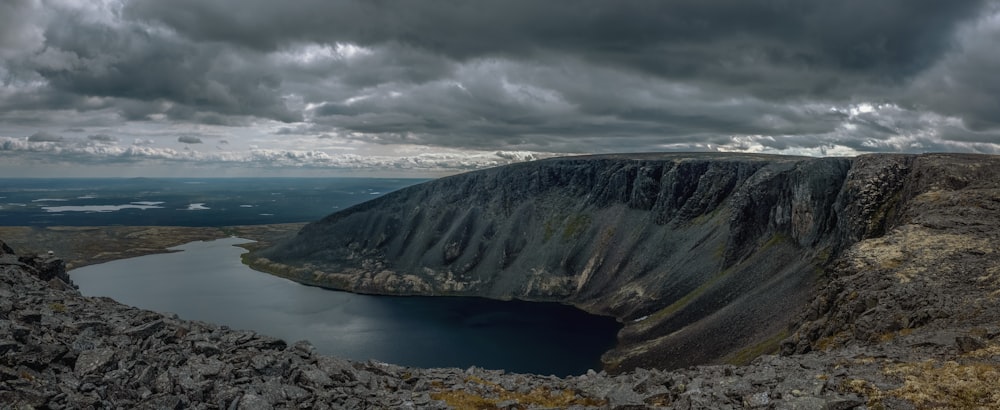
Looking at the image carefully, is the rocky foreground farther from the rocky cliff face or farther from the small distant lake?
the small distant lake

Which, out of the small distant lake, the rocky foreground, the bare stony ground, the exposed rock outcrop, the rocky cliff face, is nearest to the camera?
the exposed rock outcrop

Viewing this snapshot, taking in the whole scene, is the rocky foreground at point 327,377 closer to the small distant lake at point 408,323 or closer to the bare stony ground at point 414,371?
the bare stony ground at point 414,371

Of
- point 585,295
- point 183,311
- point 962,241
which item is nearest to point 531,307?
point 585,295

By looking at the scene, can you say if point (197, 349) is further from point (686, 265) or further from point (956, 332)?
point (686, 265)

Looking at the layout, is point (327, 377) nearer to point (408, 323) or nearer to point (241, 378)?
point (241, 378)

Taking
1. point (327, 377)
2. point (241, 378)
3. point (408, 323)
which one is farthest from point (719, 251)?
point (241, 378)

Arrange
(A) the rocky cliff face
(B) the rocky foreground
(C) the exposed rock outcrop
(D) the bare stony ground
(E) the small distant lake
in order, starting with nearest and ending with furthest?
(C) the exposed rock outcrop → (B) the rocky foreground → (D) the bare stony ground → (A) the rocky cliff face → (E) the small distant lake

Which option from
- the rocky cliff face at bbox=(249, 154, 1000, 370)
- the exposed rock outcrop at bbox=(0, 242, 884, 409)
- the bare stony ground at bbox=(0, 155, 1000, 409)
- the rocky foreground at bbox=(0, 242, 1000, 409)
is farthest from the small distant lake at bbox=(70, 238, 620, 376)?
the rocky foreground at bbox=(0, 242, 1000, 409)
